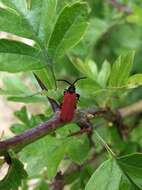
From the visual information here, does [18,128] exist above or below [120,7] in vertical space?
below

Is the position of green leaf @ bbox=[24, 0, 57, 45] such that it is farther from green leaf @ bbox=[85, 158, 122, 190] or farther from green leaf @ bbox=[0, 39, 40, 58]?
green leaf @ bbox=[85, 158, 122, 190]

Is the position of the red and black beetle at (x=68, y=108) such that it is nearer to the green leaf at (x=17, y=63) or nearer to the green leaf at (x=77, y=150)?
the green leaf at (x=17, y=63)

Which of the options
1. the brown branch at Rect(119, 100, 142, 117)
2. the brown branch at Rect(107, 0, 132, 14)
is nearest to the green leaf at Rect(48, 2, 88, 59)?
the brown branch at Rect(119, 100, 142, 117)

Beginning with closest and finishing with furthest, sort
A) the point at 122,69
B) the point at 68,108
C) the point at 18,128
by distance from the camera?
the point at 68,108, the point at 122,69, the point at 18,128

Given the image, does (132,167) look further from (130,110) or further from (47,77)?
(130,110)

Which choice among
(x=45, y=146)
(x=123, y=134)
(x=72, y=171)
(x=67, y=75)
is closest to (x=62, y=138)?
(x=45, y=146)

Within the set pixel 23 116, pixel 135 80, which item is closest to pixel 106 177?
pixel 135 80
